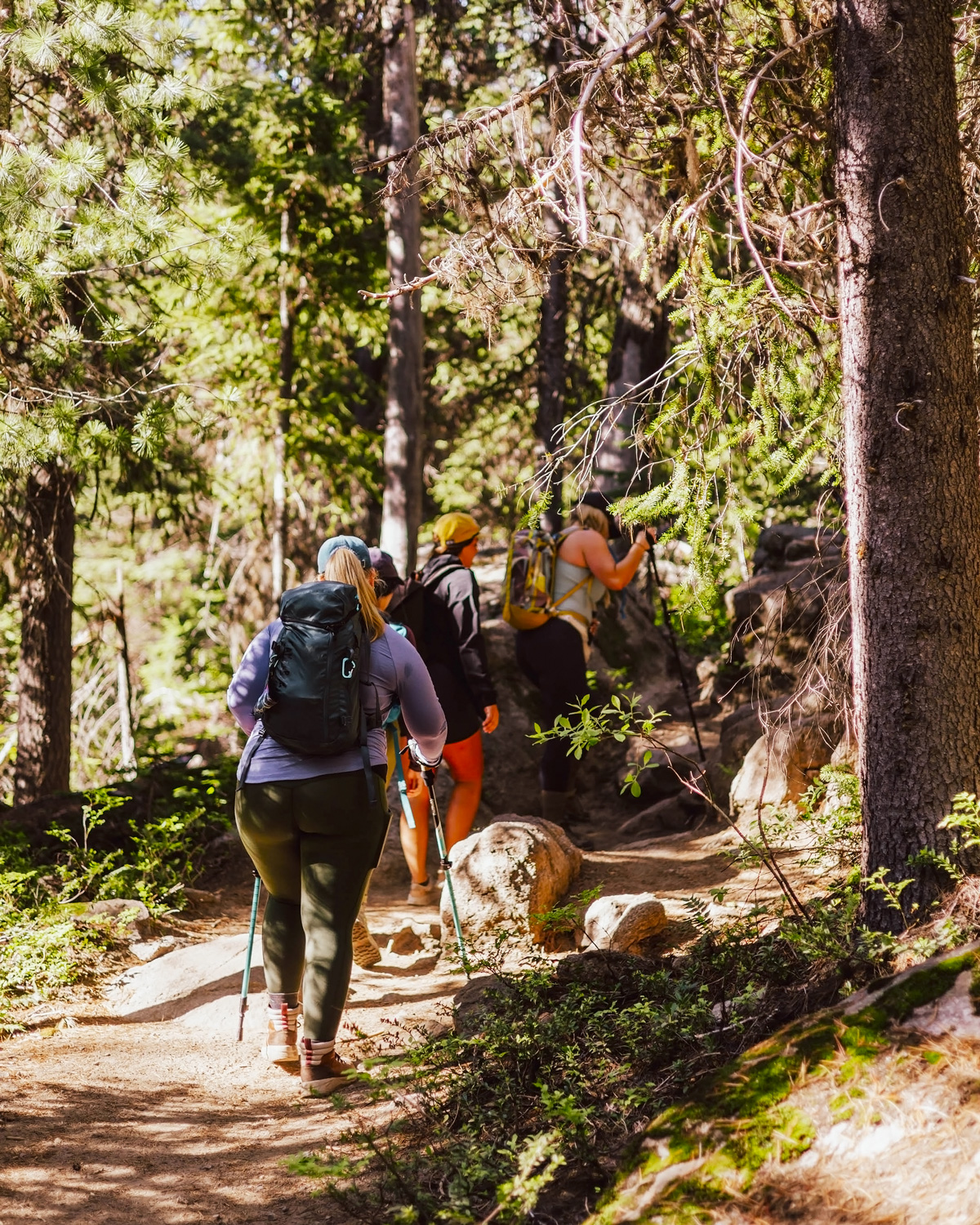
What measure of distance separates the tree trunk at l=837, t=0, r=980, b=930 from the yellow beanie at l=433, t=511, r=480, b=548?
3394 millimetres

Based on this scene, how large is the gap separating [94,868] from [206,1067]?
300cm

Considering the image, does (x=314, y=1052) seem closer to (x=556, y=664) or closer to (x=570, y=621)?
(x=556, y=664)

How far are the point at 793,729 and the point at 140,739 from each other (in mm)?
10284

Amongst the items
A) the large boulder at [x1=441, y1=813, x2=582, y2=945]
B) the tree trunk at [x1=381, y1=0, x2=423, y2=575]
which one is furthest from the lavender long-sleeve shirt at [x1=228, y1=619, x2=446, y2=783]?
the tree trunk at [x1=381, y1=0, x2=423, y2=575]

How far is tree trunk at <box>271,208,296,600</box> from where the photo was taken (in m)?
12.2

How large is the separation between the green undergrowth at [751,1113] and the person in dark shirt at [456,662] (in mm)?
3883

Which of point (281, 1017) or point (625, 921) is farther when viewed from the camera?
point (625, 921)

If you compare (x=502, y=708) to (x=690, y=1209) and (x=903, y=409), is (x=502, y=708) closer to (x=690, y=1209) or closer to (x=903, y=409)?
(x=903, y=409)

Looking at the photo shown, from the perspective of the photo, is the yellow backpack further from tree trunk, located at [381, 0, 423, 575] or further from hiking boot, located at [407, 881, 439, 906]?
tree trunk, located at [381, 0, 423, 575]

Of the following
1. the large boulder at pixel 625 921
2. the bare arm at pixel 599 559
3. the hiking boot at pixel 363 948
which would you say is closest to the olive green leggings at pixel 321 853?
the large boulder at pixel 625 921

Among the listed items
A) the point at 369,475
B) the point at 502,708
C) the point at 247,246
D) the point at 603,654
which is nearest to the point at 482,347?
the point at 369,475

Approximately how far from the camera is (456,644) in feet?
22.9

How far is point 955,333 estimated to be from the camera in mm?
3844

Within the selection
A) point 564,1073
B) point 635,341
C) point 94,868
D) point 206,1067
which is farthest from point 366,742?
point 635,341
